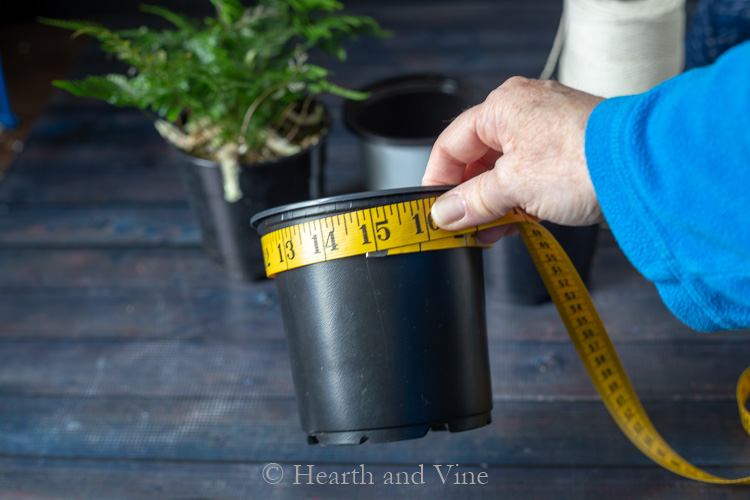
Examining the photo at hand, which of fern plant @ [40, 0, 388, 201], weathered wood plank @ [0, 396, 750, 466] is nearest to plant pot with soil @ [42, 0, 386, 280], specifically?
fern plant @ [40, 0, 388, 201]

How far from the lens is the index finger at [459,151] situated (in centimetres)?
70

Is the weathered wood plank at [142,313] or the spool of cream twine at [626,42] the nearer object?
the weathered wood plank at [142,313]

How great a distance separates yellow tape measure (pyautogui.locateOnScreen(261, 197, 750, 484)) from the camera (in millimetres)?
652

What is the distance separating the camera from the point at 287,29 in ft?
3.57

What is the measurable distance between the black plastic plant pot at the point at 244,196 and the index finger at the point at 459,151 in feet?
1.20

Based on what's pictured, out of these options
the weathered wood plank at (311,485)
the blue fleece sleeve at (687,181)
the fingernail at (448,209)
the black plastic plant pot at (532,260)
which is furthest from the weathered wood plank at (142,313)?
the blue fleece sleeve at (687,181)

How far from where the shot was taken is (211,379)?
1.03 metres

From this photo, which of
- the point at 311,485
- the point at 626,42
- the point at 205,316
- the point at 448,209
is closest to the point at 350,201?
the point at 448,209

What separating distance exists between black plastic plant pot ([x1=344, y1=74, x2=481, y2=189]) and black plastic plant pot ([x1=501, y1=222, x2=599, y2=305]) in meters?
0.20

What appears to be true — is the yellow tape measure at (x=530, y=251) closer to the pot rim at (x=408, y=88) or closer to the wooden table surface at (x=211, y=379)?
the wooden table surface at (x=211, y=379)

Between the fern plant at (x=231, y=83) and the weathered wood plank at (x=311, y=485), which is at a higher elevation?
the fern plant at (x=231, y=83)

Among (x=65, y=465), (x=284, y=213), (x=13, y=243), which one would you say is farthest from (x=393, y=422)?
(x=13, y=243)

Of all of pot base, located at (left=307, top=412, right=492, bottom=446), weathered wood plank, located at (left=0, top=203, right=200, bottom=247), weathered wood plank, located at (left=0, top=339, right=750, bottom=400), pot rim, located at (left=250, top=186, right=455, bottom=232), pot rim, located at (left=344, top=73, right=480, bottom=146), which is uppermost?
pot rim, located at (left=250, top=186, right=455, bottom=232)

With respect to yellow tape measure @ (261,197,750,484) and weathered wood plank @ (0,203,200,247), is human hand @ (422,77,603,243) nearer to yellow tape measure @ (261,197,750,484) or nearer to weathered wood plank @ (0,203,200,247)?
yellow tape measure @ (261,197,750,484)
